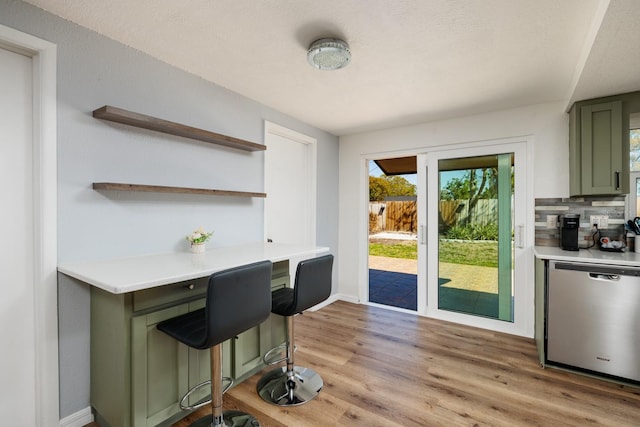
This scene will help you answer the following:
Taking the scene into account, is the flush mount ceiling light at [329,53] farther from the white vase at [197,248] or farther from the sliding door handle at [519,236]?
the sliding door handle at [519,236]

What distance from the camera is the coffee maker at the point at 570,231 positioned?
258cm

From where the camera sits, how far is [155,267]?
1.61 metres

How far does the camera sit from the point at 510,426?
1.72 metres

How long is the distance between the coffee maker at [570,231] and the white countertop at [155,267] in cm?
231

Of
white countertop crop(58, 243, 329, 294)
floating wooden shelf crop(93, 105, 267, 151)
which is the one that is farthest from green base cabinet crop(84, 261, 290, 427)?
floating wooden shelf crop(93, 105, 267, 151)

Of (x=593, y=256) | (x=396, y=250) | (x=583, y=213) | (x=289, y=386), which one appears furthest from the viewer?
(x=396, y=250)

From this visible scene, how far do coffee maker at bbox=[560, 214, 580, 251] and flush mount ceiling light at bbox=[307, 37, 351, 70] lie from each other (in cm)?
236

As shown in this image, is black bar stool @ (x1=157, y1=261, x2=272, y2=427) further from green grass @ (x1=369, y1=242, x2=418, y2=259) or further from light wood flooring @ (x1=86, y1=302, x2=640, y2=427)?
green grass @ (x1=369, y1=242, x2=418, y2=259)

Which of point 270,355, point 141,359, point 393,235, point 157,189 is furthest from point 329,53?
point 393,235

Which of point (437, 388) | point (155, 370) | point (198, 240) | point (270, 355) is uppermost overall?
point (198, 240)

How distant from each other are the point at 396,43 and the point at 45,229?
2.26 m

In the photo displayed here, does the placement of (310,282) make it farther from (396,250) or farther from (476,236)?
(396,250)

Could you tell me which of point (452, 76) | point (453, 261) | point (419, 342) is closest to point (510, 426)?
point (419, 342)

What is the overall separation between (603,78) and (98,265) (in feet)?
11.4
